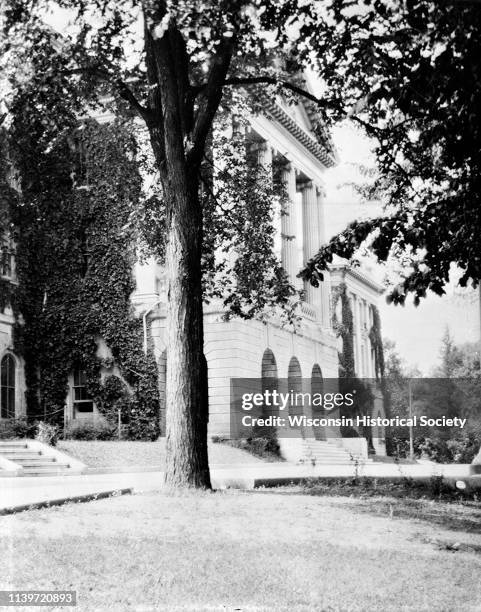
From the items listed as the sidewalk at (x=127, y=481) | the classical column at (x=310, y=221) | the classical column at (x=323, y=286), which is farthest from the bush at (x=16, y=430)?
the classical column at (x=323, y=286)

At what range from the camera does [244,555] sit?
6594 millimetres

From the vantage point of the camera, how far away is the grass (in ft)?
64.9

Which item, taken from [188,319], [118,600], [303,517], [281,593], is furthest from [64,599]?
[188,319]

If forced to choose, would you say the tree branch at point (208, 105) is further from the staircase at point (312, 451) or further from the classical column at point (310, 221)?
the classical column at point (310, 221)

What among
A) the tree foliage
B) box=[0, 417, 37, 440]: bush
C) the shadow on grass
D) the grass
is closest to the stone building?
the grass

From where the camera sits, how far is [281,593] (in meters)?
5.74

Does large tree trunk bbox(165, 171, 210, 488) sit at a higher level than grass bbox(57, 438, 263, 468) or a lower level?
higher

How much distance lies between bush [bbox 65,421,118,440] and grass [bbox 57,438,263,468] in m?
0.86

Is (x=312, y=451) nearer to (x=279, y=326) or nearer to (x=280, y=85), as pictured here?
(x=279, y=326)

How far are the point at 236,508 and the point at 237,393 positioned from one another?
18.6 m

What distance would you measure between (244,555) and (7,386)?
21.1m

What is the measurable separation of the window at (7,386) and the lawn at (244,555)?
17.4 metres

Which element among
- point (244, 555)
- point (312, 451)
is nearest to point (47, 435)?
point (312, 451)

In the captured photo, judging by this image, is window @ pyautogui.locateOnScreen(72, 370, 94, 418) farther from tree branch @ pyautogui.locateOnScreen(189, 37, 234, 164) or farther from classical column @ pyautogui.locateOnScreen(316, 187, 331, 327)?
tree branch @ pyautogui.locateOnScreen(189, 37, 234, 164)
